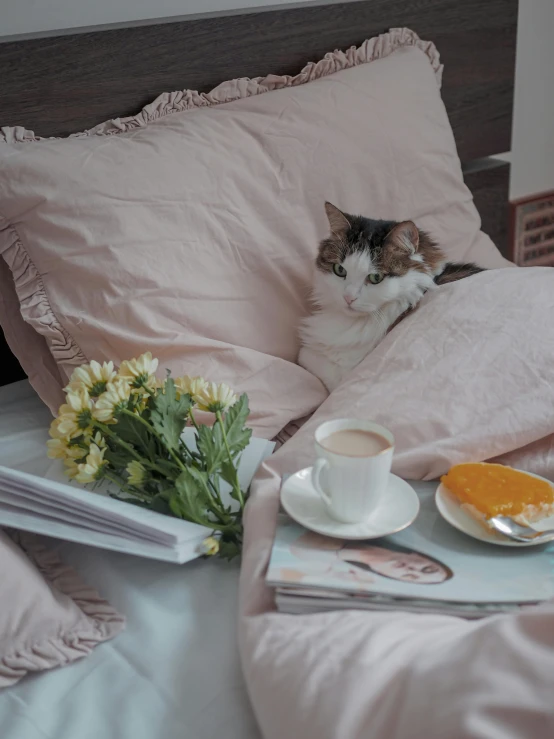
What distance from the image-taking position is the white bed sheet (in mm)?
708

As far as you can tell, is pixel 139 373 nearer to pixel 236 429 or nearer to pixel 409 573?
pixel 236 429

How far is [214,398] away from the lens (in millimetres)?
939

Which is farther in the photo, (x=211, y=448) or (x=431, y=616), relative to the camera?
(x=211, y=448)

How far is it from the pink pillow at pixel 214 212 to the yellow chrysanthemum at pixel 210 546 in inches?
13.0

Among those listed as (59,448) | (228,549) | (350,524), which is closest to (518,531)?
(350,524)

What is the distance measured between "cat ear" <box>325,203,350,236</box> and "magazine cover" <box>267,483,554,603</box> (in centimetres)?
59

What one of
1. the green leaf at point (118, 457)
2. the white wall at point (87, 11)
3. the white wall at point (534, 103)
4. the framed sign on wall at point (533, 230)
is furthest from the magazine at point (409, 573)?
the white wall at point (534, 103)

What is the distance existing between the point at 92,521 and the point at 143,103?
0.86m

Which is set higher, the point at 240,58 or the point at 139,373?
the point at 240,58

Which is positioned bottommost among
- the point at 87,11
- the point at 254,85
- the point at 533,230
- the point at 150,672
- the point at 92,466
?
the point at 533,230

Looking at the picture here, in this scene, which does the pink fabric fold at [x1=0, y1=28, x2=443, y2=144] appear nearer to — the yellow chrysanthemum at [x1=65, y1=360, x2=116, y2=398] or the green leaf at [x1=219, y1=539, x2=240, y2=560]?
the yellow chrysanthemum at [x1=65, y1=360, x2=116, y2=398]

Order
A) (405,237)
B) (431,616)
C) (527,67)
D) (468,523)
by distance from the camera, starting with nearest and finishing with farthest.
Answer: (431,616) < (468,523) < (405,237) < (527,67)

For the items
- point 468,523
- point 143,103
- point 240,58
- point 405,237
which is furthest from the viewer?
point 240,58

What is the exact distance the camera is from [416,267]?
1289 millimetres
